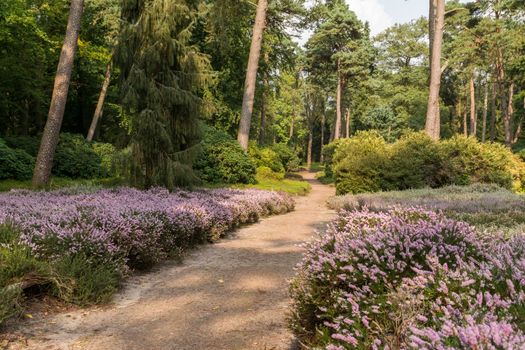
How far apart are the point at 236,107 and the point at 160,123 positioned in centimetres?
1971

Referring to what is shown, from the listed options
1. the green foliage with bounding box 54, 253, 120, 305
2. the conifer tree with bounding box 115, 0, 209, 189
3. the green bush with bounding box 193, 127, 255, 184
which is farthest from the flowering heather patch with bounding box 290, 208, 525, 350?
Result: the green bush with bounding box 193, 127, 255, 184

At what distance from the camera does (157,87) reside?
1252 cm

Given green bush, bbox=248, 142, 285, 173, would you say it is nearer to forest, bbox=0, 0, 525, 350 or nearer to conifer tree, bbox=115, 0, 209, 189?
forest, bbox=0, 0, 525, 350

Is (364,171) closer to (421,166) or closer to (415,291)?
(421,166)

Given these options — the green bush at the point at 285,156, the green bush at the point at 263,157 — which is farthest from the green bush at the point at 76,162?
the green bush at the point at 285,156

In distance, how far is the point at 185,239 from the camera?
8.67 meters

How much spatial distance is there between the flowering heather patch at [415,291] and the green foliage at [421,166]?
12884 millimetres

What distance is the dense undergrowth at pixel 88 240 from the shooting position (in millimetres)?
4977

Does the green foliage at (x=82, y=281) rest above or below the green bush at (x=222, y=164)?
below

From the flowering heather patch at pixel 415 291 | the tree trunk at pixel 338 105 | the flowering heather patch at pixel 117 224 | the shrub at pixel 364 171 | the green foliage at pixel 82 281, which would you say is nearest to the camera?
the flowering heather patch at pixel 415 291

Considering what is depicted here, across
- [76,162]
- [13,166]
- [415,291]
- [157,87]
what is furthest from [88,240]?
[76,162]

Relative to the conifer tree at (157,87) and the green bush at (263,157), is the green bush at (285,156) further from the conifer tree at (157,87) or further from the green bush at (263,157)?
the conifer tree at (157,87)

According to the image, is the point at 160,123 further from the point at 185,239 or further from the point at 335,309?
the point at 335,309

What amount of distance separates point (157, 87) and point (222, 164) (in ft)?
26.0
